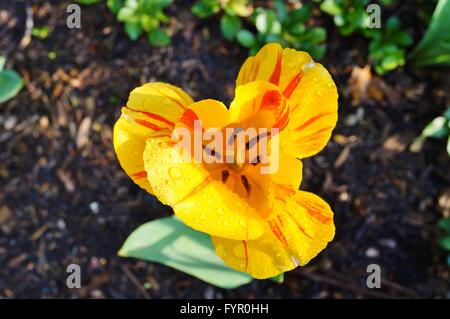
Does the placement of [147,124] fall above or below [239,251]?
above

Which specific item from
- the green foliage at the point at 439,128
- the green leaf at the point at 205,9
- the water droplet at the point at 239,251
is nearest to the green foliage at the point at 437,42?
the green foliage at the point at 439,128

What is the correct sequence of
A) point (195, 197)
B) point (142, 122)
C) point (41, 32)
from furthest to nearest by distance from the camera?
point (41, 32) < point (142, 122) < point (195, 197)

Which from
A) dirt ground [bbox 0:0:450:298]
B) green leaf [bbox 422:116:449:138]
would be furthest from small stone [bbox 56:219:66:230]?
green leaf [bbox 422:116:449:138]

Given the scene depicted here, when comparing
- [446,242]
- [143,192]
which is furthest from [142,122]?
[446,242]

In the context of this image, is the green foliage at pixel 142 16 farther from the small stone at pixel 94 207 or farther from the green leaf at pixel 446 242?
the green leaf at pixel 446 242

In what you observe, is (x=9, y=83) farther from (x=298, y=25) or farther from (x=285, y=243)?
(x=285, y=243)
